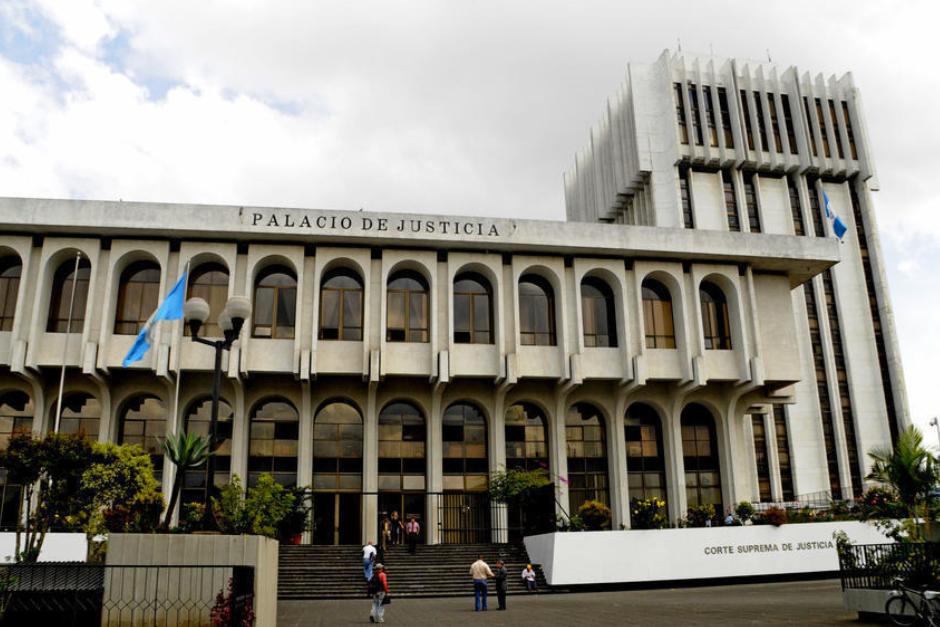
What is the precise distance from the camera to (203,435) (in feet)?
98.9

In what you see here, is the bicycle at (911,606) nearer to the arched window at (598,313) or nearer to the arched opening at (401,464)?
the arched window at (598,313)

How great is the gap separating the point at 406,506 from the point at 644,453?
1035cm

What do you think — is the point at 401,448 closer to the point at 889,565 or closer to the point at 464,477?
the point at 464,477

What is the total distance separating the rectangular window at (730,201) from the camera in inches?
2239

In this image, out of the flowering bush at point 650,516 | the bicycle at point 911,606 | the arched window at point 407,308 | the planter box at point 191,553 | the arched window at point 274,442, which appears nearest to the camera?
the planter box at point 191,553

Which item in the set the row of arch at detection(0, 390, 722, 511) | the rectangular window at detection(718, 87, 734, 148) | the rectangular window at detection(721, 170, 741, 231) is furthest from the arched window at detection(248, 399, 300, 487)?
the rectangular window at detection(718, 87, 734, 148)

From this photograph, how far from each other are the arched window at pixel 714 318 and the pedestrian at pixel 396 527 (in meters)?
14.5

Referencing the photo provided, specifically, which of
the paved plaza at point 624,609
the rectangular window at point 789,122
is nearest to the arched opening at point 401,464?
the paved plaza at point 624,609

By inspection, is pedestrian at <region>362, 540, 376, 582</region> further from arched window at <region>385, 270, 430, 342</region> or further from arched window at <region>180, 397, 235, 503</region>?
arched window at <region>385, 270, 430, 342</region>

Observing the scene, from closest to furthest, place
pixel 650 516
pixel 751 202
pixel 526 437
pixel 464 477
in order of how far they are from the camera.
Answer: pixel 650 516 < pixel 464 477 < pixel 526 437 < pixel 751 202

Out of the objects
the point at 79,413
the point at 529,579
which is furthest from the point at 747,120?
the point at 79,413

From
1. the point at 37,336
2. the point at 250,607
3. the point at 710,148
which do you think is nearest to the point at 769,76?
the point at 710,148

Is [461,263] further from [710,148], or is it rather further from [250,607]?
[710,148]

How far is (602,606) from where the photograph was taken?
19.5 metres
